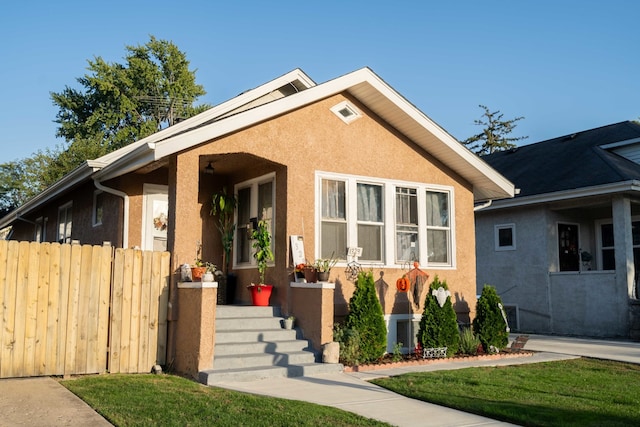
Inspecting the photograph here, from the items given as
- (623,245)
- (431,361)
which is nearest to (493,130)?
(623,245)

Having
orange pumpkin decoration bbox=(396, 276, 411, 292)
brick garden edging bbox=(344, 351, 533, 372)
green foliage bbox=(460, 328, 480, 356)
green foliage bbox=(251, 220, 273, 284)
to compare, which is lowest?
brick garden edging bbox=(344, 351, 533, 372)

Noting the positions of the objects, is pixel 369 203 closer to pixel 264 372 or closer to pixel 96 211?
pixel 264 372

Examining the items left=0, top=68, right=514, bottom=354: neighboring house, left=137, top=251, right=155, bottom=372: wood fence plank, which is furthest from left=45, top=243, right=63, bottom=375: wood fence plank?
left=0, top=68, right=514, bottom=354: neighboring house

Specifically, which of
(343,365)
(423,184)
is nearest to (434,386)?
(343,365)

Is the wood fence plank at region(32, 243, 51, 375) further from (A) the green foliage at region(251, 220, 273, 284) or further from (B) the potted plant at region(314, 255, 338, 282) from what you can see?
(B) the potted plant at region(314, 255, 338, 282)

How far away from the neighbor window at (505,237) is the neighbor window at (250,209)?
28.5 ft

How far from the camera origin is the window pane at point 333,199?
10922mm

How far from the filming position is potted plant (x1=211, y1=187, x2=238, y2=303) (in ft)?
38.1

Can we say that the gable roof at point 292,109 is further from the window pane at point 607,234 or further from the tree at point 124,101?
the tree at point 124,101

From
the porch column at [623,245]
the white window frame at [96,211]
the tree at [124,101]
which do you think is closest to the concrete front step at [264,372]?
the white window frame at [96,211]

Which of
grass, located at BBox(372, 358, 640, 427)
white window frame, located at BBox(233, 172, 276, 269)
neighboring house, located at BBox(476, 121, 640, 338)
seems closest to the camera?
grass, located at BBox(372, 358, 640, 427)

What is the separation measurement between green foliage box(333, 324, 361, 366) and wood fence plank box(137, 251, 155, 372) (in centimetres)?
281

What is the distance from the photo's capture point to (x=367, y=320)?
32.6 ft

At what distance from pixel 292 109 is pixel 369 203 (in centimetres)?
229
